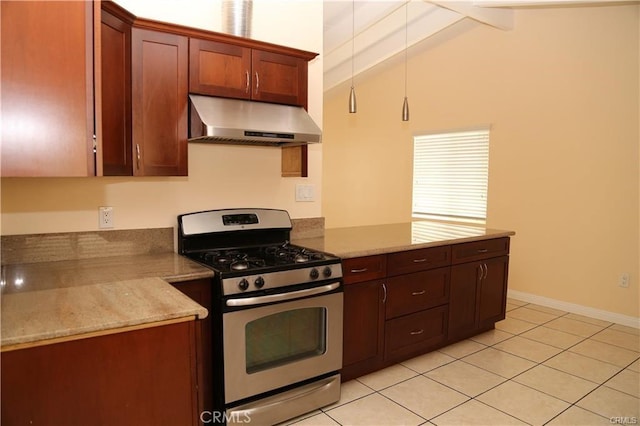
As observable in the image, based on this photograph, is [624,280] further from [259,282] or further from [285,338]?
[259,282]

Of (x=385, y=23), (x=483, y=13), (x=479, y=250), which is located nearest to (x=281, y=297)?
(x=479, y=250)

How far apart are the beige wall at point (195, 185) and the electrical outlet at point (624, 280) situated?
9.57 ft

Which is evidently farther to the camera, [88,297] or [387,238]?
[387,238]

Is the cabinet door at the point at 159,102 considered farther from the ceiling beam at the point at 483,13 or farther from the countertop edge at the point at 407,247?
the ceiling beam at the point at 483,13

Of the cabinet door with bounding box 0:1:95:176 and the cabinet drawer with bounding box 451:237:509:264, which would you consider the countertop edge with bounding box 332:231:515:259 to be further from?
the cabinet door with bounding box 0:1:95:176

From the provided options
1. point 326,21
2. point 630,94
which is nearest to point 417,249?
point 630,94

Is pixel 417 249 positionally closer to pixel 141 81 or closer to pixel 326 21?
pixel 141 81

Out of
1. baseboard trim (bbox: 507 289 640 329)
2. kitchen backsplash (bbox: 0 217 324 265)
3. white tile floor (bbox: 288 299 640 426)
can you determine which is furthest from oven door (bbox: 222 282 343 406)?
baseboard trim (bbox: 507 289 640 329)

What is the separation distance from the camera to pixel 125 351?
1.47 metres

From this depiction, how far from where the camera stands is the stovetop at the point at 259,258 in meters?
2.18

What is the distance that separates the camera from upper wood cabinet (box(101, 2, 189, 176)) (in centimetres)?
203

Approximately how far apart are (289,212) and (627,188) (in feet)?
10.1

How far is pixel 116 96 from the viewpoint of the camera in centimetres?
208

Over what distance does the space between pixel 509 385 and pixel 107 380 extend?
241 centimetres
